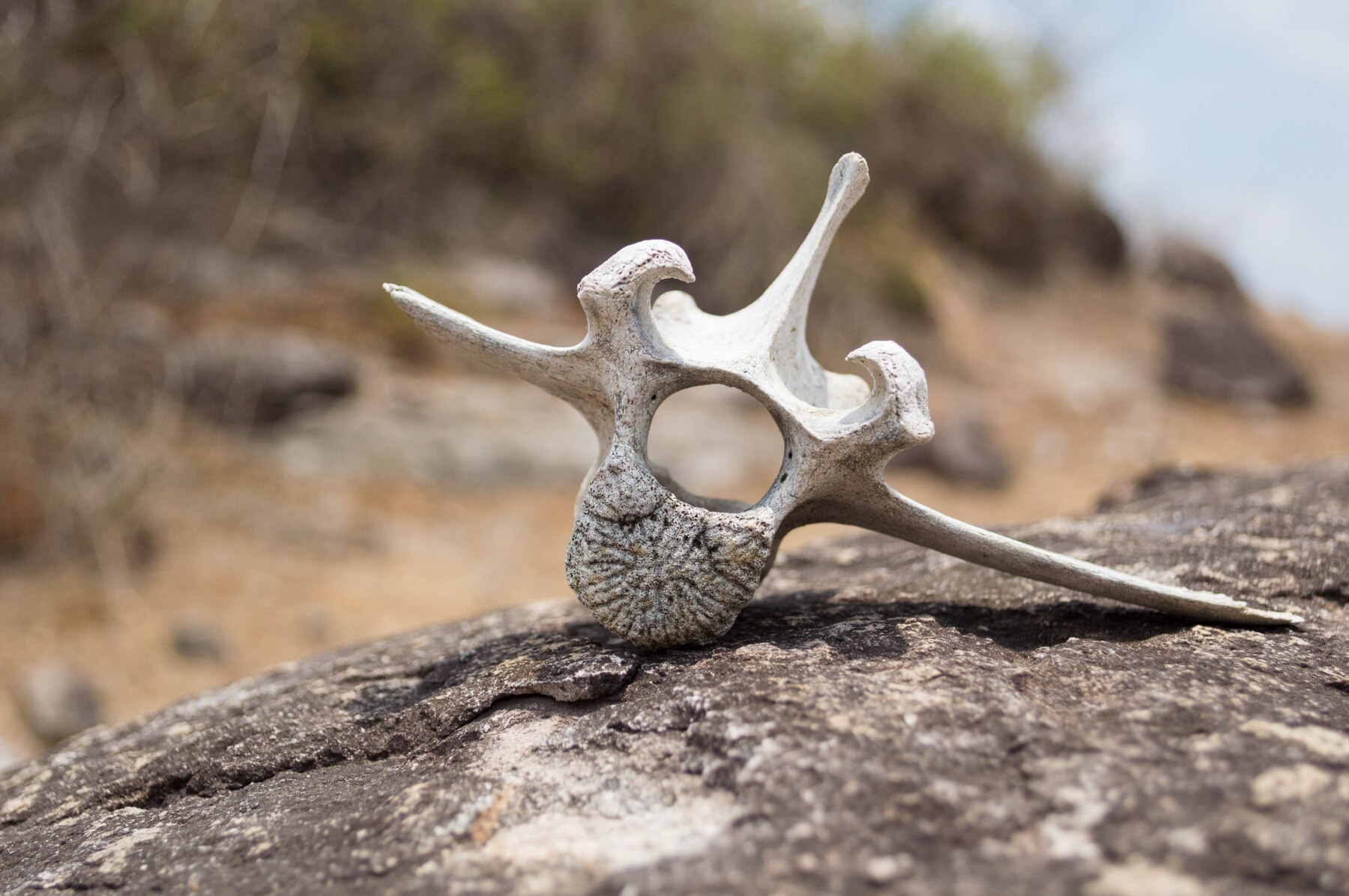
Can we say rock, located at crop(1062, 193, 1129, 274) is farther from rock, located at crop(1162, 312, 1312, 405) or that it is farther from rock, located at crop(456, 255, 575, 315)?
rock, located at crop(456, 255, 575, 315)

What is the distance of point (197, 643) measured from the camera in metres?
4.82

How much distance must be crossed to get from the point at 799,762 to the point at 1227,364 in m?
8.44

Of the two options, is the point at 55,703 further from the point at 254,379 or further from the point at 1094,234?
the point at 1094,234

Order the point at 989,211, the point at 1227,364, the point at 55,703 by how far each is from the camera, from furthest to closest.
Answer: the point at 989,211, the point at 1227,364, the point at 55,703

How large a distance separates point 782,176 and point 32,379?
5.24 meters

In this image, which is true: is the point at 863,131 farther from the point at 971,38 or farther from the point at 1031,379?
the point at 1031,379

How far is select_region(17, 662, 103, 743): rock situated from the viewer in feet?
13.7


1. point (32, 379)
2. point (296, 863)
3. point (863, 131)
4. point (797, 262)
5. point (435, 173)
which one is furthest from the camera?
point (863, 131)

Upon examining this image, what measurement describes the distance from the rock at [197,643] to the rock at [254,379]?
1.67 m

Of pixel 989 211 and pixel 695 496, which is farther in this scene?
pixel 989 211

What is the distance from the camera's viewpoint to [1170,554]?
2059mm

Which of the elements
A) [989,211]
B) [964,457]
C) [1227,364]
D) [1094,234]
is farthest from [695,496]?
[1094,234]

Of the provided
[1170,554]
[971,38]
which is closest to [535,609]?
[1170,554]

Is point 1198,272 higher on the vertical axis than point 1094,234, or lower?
lower
